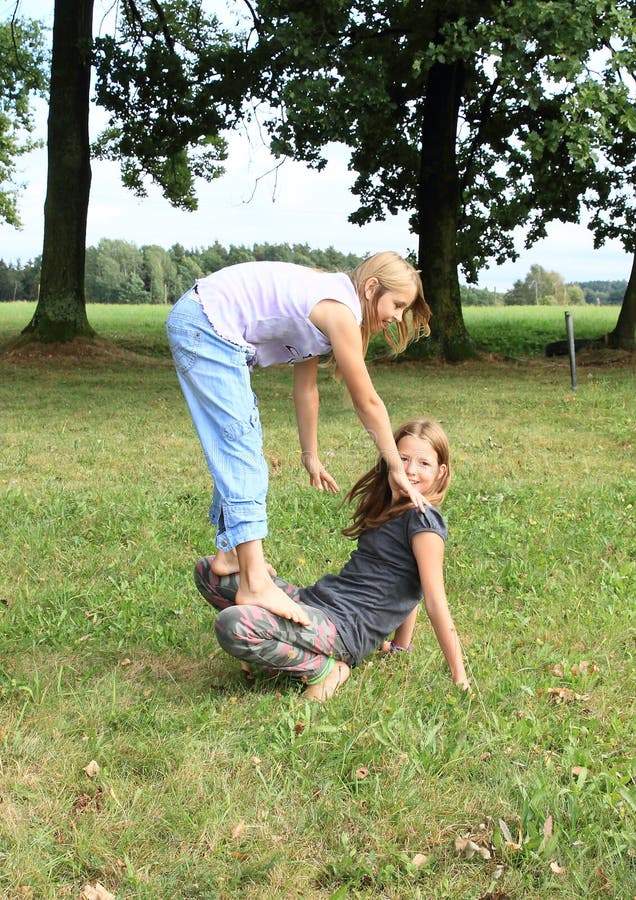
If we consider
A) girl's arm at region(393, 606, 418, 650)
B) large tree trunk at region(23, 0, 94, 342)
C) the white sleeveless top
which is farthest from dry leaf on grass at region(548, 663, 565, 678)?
large tree trunk at region(23, 0, 94, 342)

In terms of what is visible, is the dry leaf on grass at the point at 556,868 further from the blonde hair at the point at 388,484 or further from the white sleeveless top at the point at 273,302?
the white sleeveless top at the point at 273,302

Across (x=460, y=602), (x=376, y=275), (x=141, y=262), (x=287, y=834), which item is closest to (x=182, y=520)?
(x=460, y=602)

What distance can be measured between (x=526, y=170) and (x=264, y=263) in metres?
19.3

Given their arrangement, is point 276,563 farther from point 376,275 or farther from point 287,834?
point 287,834

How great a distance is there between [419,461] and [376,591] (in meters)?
0.60

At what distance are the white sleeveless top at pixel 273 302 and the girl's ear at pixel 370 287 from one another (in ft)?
0.15

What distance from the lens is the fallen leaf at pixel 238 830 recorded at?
110 inches

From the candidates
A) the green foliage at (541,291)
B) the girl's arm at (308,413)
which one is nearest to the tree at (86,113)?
the girl's arm at (308,413)

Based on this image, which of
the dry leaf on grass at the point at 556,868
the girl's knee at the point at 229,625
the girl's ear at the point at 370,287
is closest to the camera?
the dry leaf on grass at the point at 556,868

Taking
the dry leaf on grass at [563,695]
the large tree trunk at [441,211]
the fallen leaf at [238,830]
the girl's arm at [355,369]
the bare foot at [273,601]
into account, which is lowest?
the dry leaf on grass at [563,695]

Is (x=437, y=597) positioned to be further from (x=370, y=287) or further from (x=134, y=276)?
(x=134, y=276)

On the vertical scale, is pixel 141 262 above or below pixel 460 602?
above

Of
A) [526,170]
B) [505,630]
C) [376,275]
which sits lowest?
[505,630]

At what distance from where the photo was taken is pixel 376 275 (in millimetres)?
3600
